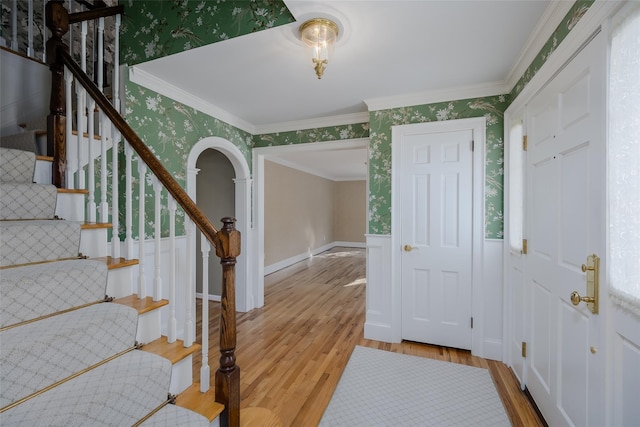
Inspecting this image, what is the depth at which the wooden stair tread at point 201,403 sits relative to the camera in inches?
47.5

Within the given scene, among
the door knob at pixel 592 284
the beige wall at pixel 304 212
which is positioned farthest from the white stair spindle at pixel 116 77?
the beige wall at pixel 304 212

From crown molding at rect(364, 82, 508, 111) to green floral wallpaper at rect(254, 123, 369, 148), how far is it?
0.40 metres

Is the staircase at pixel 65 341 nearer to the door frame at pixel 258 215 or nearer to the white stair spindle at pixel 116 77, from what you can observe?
the white stair spindle at pixel 116 77

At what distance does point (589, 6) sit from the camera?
1204 millimetres

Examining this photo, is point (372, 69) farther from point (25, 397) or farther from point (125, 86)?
point (25, 397)

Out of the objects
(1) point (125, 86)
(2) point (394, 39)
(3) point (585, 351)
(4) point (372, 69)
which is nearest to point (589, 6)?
(2) point (394, 39)

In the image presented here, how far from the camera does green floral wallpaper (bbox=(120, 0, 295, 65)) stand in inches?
67.0

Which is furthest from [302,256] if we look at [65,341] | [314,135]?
[65,341]

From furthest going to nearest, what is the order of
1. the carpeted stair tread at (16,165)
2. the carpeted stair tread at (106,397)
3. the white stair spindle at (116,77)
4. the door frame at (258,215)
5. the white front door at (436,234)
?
the door frame at (258,215)
the white front door at (436,234)
the white stair spindle at (116,77)
the carpeted stair tread at (16,165)
the carpeted stair tread at (106,397)

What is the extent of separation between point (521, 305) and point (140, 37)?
3.59m

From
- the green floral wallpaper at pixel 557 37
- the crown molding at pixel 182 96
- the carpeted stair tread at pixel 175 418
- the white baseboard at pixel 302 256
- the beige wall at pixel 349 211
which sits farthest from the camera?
the beige wall at pixel 349 211

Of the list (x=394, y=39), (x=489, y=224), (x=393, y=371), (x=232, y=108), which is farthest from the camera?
(x=232, y=108)

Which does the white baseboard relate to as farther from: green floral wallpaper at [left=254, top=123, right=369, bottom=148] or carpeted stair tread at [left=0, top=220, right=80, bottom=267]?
carpeted stair tread at [left=0, top=220, right=80, bottom=267]

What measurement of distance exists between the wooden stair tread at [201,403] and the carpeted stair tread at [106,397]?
14cm
